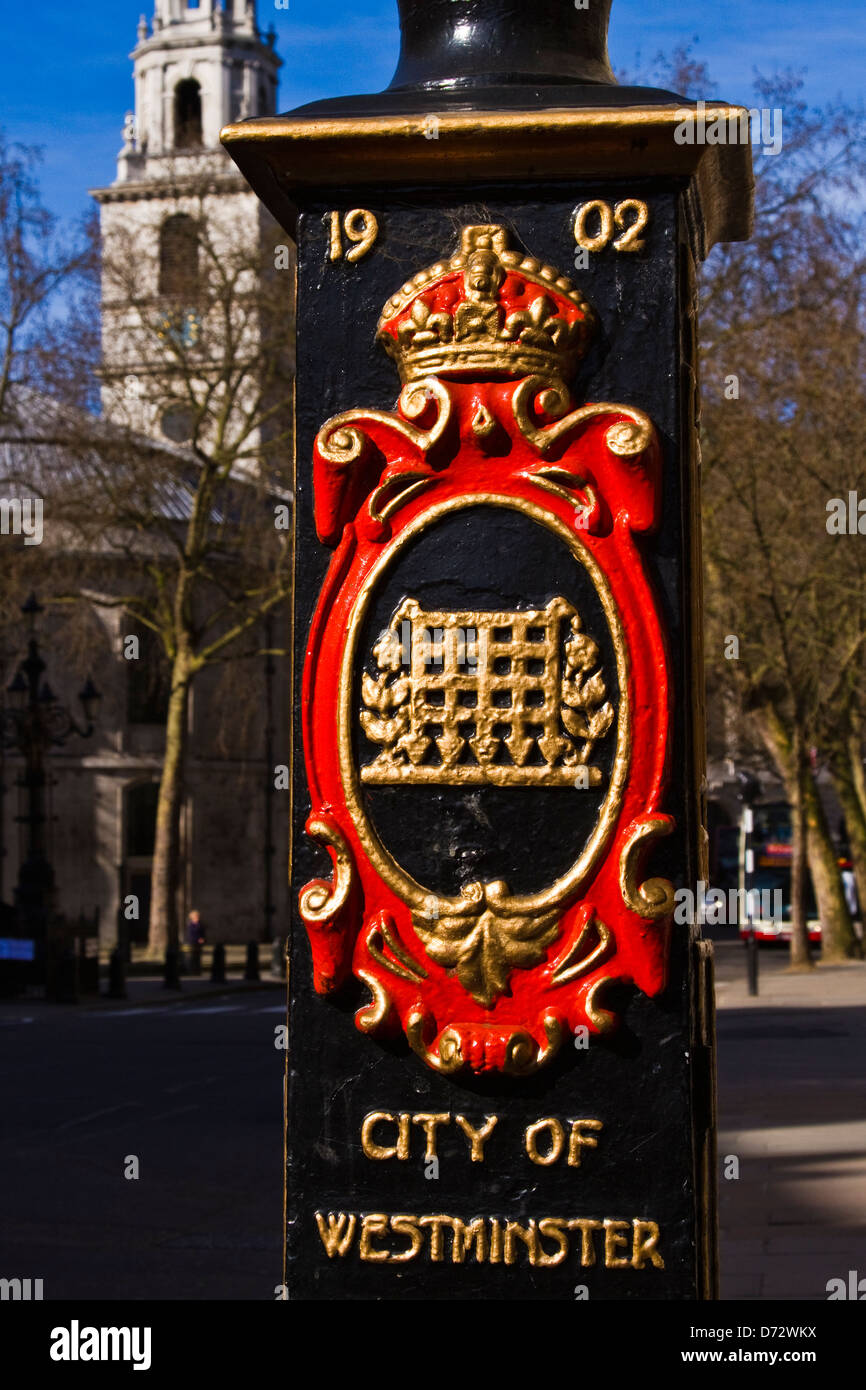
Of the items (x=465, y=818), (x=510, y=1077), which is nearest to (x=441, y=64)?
(x=465, y=818)

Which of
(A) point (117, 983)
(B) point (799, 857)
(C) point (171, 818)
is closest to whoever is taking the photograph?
(A) point (117, 983)

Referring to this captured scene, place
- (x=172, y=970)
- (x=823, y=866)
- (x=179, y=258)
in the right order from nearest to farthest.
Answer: (x=172, y=970) → (x=823, y=866) → (x=179, y=258)

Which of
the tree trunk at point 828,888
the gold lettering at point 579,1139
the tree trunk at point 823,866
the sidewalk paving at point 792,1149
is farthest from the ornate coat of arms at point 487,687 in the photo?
the tree trunk at point 828,888

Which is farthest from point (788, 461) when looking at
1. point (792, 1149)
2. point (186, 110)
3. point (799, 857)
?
point (186, 110)

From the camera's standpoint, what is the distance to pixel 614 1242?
9.17 ft

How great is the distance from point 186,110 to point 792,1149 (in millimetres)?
60495

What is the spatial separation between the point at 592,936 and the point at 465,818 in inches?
10.4

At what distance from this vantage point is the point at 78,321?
100 feet

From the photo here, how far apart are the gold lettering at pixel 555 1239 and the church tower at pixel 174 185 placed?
30.4m

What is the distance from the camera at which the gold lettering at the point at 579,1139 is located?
2809 mm

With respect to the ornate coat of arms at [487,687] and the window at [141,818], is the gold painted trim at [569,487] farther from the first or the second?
the window at [141,818]

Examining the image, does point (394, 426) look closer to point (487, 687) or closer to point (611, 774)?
point (487, 687)

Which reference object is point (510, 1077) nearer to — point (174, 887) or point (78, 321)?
point (78, 321)

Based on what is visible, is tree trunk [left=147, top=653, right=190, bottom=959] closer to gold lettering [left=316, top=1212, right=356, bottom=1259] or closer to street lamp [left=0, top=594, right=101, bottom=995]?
street lamp [left=0, top=594, right=101, bottom=995]
